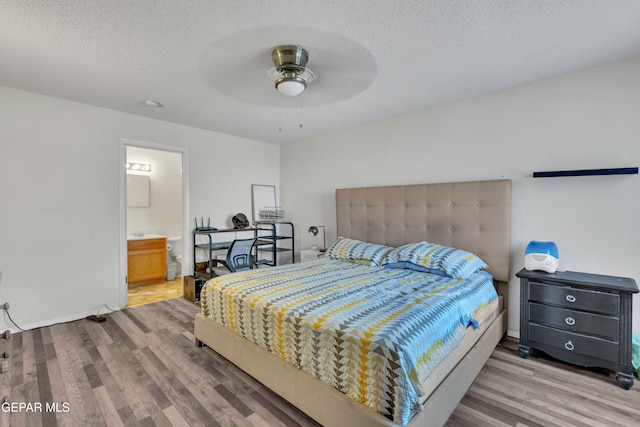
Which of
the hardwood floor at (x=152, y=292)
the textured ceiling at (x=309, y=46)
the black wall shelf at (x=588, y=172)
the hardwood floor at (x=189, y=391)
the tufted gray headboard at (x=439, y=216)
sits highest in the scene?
the textured ceiling at (x=309, y=46)

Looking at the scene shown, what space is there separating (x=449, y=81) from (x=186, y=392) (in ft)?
10.7

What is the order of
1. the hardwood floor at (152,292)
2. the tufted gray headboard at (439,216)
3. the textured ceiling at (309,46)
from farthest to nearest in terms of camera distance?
the hardwood floor at (152,292) → the tufted gray headboard at (439,216) → the textured ceiling at (309,46)

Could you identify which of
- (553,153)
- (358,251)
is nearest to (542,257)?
(553,153)

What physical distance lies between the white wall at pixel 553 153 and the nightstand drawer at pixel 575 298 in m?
0.42

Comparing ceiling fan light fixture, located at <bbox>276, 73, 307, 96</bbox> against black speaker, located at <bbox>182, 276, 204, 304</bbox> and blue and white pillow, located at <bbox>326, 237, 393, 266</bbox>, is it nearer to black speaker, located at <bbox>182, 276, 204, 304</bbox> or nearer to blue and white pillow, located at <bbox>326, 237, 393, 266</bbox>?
blue and white pillow, located at <bbox>326, 237, 393, 266</bbox>

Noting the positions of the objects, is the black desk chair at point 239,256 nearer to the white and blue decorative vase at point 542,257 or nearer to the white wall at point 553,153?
the white wall at point 553,153

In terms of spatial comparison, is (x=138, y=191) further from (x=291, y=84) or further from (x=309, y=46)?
(x=309, y=46)

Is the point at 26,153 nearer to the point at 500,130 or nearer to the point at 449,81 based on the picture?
the point at 449,81

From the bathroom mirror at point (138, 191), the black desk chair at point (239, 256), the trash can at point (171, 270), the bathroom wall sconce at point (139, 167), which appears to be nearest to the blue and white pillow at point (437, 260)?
the black desk chair at point (239, 256)

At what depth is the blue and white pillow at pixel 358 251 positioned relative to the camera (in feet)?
10.4

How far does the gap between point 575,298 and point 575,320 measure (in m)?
0.16

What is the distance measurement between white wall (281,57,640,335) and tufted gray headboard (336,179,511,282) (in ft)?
0.50

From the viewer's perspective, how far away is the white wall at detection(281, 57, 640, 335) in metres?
2.28

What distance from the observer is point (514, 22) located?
181 centimetres
